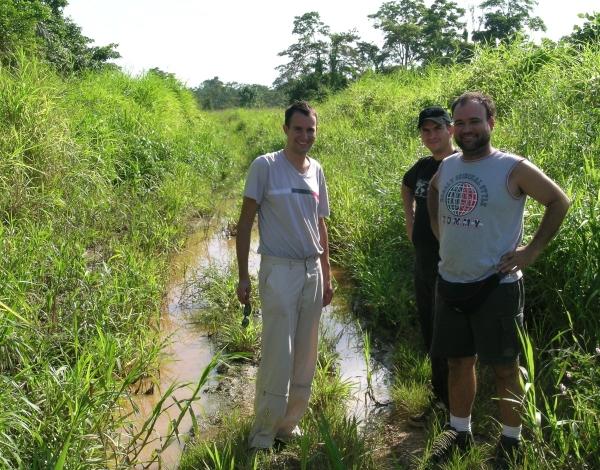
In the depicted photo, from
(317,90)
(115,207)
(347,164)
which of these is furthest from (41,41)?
(317,90)

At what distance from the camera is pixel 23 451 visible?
2.35m

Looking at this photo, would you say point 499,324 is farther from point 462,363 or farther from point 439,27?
point 439,27

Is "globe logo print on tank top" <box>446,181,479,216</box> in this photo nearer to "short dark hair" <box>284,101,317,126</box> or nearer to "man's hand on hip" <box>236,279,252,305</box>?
"short dark hair" <box>284,101,317,126</box>

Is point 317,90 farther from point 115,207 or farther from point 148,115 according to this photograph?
point 115,207

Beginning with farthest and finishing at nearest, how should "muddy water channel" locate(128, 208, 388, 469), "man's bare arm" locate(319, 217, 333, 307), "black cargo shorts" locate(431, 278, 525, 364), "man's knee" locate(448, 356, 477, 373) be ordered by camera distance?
"muddy water channel" locate(128, 208, 388, 469) < "man's bare arm" locate(319, 217, 333, 307) < "man's knee" locate(448, 356, 477, 373) < "black cargo shorts" locate(431, 278, 525, 364)

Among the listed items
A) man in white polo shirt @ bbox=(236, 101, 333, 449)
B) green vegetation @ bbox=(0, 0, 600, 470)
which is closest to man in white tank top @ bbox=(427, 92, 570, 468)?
green vegetation @ bbox=(0, 0, 600, 470)

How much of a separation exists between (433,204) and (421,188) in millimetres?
302

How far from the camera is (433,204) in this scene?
2.96m

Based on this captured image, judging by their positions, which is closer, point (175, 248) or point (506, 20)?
point (175, 248)

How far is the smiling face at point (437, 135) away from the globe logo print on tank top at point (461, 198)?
610mm

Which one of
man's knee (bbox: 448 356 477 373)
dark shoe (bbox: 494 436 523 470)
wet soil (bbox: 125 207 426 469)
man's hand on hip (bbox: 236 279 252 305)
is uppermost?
man's hand on hip (bbox: 236 279 252 305)

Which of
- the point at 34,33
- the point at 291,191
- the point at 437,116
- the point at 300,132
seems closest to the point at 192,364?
the point at 291,191

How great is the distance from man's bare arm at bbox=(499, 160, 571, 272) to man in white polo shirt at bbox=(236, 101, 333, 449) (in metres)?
0.98

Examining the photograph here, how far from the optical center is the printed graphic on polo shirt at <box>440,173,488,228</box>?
2.46 meters
